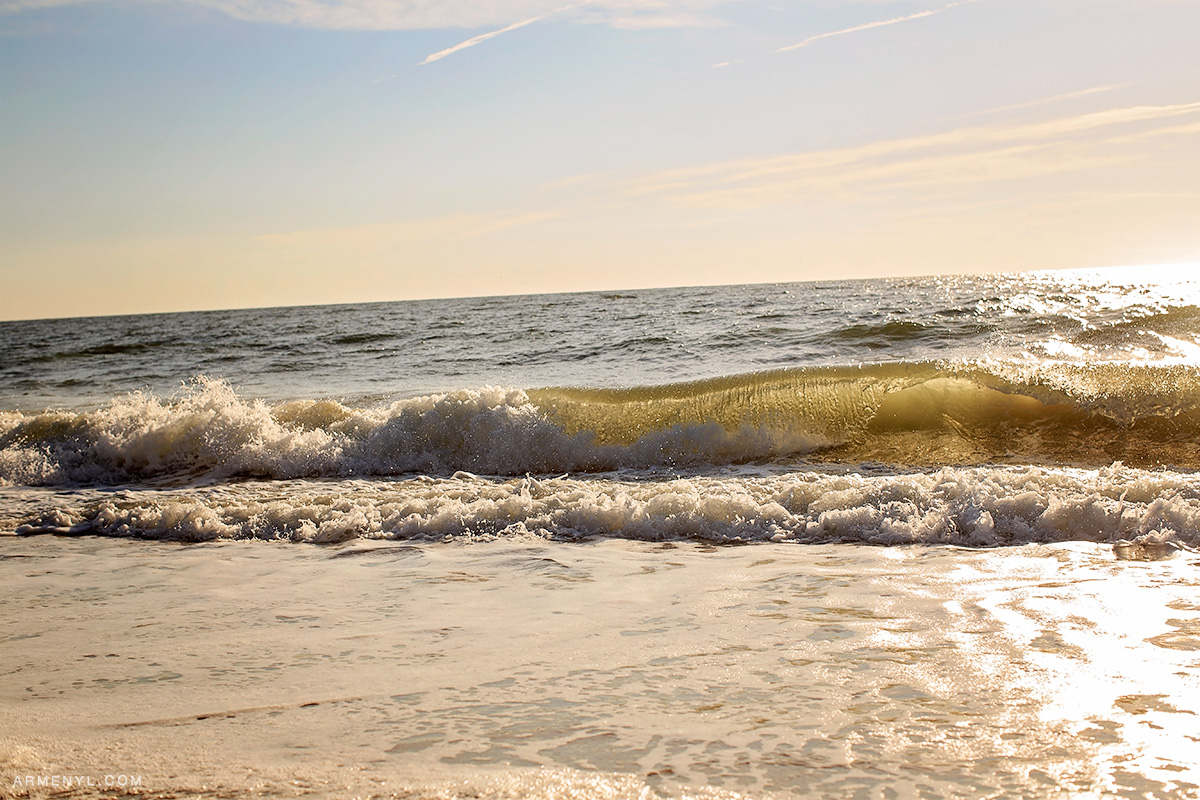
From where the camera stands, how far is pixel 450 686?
9.64ft

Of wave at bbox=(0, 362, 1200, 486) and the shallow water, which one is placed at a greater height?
wave at bbox=(0, 362, 1200, 486)

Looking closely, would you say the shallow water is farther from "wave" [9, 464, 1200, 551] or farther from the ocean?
"wave" [9, 464, 1200, 551]

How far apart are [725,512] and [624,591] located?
66.0 inches

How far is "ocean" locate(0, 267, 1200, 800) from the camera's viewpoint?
236 cm

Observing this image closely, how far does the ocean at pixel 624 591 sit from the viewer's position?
236cm

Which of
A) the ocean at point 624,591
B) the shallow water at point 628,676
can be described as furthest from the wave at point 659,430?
the shallow water at point 628,676

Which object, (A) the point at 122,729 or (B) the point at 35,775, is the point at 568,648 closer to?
(A) the point at 122,729

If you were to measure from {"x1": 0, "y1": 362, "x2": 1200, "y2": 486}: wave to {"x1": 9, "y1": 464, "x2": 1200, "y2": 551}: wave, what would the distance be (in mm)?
1737

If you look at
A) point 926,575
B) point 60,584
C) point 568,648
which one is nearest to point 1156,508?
point 926,575

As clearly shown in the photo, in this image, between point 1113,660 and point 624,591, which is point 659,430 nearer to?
point 624,591

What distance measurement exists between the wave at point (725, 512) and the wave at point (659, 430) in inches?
68.4

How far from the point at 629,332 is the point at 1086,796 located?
18152mm

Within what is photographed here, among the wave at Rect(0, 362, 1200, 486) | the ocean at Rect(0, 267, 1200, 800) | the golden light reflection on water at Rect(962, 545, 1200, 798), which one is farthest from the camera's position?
the wave at Rect(0, 362, 1200, 486)

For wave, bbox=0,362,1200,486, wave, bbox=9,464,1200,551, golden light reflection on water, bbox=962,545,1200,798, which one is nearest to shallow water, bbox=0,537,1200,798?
golden light reflection on water, bbox=962,545,1200,798
